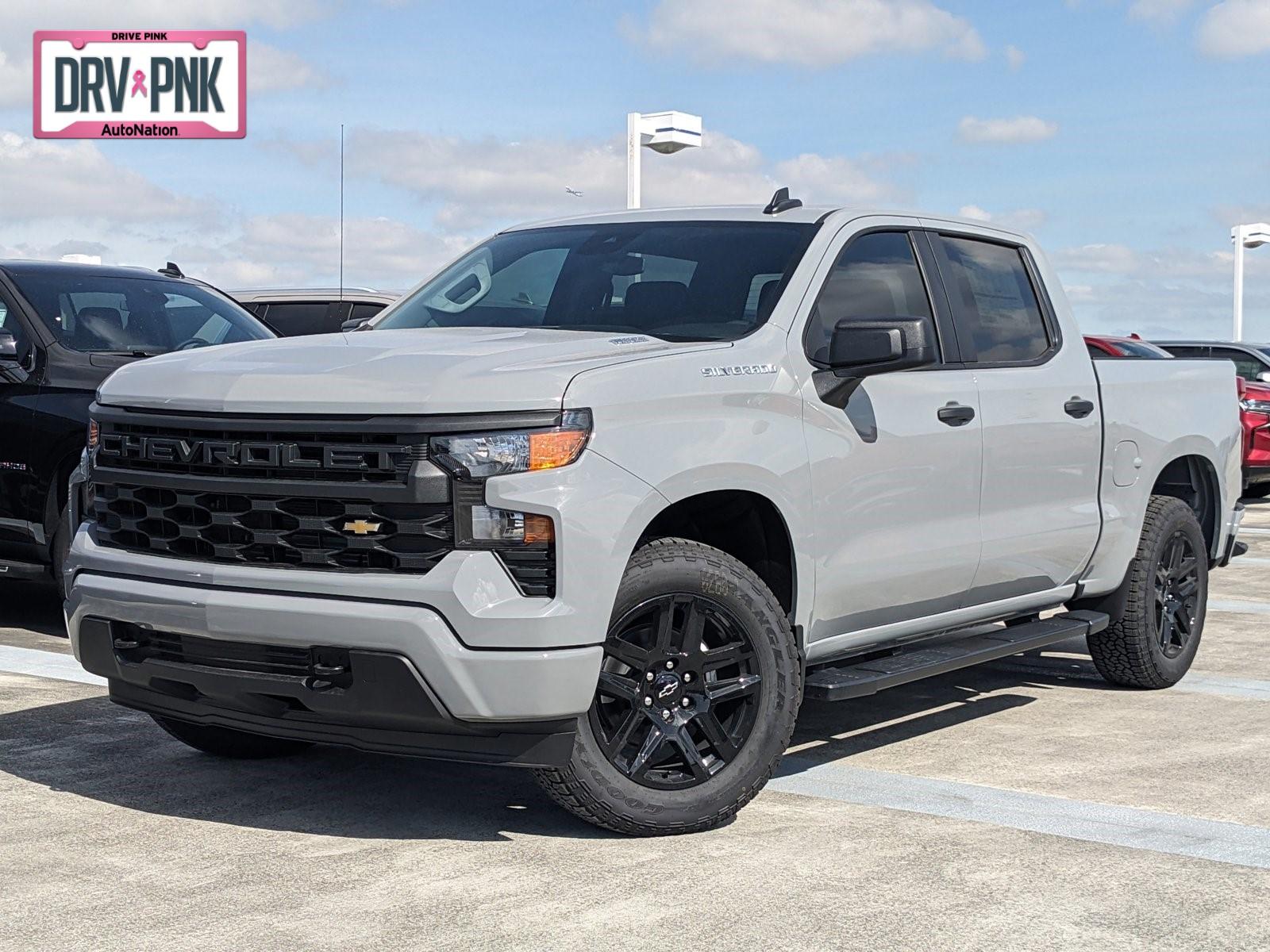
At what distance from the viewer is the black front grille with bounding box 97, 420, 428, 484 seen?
4.52m

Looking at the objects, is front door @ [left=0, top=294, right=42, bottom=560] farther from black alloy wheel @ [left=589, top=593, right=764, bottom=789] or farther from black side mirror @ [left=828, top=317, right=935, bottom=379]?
black side mirror @ [left=828, top=317, right=935, bottom=379]

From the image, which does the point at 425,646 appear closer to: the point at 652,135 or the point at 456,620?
the point at 456,620

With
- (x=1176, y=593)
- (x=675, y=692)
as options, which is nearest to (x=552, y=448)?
(x=675, y=692)

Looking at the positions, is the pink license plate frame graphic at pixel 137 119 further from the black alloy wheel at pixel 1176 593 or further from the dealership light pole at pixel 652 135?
the black alloy wheel at pixel 1176 593

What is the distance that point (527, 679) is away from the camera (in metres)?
4.46

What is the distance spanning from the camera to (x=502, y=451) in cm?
450

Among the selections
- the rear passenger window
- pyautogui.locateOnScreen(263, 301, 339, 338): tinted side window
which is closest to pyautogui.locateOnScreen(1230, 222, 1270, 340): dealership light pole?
the rear passenger window

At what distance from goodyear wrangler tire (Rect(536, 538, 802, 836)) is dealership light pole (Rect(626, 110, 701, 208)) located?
1263 centimetres

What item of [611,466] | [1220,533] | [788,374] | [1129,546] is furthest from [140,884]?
[1220,533]

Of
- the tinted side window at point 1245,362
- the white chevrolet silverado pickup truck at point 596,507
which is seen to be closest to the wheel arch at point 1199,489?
the white chevrolet silverado pickup truck at point 596,507

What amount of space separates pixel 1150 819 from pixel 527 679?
201 cm

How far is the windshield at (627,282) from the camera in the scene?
18.2 ft

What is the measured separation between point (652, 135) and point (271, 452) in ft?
43.6

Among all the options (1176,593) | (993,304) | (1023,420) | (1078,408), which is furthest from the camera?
(1176,593)
